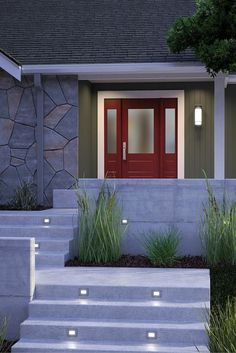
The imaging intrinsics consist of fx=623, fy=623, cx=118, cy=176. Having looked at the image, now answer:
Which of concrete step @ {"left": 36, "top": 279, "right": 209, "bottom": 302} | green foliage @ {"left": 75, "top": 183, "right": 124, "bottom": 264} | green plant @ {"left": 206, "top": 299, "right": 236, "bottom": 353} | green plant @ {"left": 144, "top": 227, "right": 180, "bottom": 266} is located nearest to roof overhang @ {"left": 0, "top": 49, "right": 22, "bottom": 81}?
green foliage @ {"left": 75, "top": 183, "right": 124, "bottom": 264}

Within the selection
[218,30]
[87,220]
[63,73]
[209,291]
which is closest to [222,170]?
[218,30]

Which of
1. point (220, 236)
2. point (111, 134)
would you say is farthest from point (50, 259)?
point (111, 134)

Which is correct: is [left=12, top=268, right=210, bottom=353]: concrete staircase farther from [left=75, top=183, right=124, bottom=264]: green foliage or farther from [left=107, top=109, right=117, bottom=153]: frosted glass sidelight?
[left=107, top=109, right=117, bottom=153]: frosted glass sidelight

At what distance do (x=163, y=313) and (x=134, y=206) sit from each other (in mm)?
2766

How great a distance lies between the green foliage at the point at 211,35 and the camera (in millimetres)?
10922

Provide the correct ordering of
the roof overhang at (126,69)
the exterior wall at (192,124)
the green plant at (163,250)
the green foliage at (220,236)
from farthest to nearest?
1. the exterior wall at (192,124)
2. the roof overhang at (126,69)
3. the green plant at (163,250)
4. the green foliage at (220,236)

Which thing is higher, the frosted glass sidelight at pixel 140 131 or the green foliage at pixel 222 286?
the frosted glass sidelight at pixel 140 131

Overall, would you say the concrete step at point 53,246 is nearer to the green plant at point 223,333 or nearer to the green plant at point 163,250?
the green plant at point 163,250

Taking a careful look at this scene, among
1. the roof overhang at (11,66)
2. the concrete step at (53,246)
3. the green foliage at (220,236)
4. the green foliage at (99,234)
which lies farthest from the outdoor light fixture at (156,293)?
the roof overhang at (11,66)

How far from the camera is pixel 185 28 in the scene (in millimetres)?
11242

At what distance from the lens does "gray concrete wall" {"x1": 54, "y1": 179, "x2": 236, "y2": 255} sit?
948 cm

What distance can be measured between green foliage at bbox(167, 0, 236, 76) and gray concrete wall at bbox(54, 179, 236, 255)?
2617 mm

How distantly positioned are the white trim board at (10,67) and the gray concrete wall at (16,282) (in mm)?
5158

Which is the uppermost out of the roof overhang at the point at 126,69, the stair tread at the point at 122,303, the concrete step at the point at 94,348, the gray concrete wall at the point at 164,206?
the roof overhang at the point at 126,69
